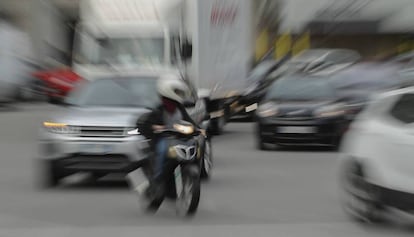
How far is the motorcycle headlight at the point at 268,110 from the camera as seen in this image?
18891 mm

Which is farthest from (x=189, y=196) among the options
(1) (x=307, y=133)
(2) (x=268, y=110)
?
(2) (x=268, y=110)

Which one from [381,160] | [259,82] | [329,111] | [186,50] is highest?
[186,50]

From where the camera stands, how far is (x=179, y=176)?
1016cm

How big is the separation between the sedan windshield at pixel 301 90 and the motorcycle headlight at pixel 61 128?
7711 mm

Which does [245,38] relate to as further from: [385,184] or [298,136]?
[385,184]

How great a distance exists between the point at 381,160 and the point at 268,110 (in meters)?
9.86


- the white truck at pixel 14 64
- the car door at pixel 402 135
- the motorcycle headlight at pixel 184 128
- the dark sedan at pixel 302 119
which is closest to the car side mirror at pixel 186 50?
the dark sedan at pixel 302 119

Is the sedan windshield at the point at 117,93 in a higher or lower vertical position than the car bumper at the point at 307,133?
higher

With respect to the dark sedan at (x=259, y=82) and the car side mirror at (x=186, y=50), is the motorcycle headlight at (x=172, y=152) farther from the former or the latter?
the dark sedan at (x=259, y=82)

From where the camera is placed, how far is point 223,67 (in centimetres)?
2092

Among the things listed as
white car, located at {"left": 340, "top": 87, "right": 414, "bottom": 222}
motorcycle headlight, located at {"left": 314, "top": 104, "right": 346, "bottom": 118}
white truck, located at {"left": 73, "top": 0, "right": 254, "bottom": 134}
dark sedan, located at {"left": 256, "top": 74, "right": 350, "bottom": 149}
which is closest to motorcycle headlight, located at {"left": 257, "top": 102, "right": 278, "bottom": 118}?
dark sedan, located at {"left": 256, "top": 74, "right": 350, "bottom": 149}

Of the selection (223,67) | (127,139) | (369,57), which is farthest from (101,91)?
(369,57)

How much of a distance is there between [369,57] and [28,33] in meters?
13.4

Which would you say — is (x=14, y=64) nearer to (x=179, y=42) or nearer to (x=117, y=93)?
(x=179, y=42)
